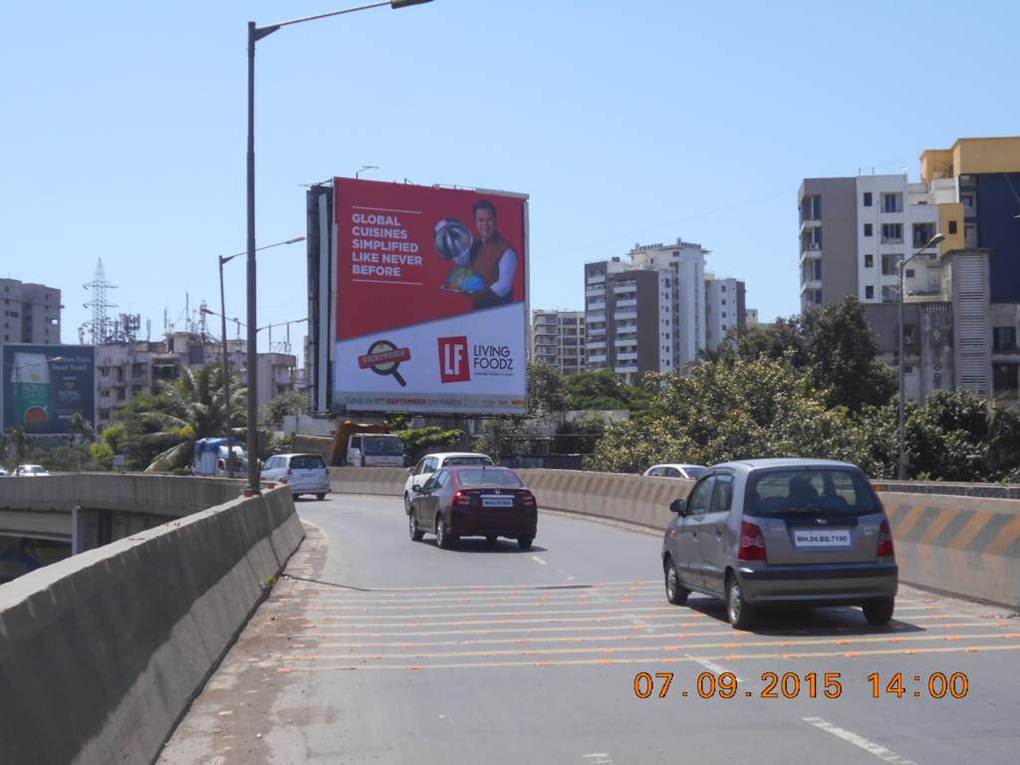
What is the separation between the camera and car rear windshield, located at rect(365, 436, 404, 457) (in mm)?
57656

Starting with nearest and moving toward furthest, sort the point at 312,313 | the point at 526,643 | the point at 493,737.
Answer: the point at 493,737 < the point at 526,643 < the point at 312,313

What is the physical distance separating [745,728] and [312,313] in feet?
147

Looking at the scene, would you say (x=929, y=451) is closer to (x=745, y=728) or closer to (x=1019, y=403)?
(x=1019, y=403)

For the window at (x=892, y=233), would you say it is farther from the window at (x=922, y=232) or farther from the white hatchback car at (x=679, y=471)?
the white hatchback car at (x=679, y=471)

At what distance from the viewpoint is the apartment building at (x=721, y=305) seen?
175000 mm

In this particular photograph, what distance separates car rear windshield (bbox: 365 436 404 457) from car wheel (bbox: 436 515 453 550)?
34955 millimetres

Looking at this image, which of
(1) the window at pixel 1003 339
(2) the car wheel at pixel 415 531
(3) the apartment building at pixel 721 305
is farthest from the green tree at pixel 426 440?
(3) the apartment building at pixel 721 305

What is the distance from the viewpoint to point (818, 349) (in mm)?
73500

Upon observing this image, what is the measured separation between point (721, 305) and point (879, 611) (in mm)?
170542

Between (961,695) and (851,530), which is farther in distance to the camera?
(851,530)

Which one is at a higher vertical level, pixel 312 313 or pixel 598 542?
pixel 312 313

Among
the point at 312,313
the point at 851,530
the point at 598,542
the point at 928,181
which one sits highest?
the point at 928,181

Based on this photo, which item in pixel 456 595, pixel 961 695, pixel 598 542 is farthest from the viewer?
pixel 598 542

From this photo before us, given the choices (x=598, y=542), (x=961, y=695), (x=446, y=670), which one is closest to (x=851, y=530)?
(x=961, y=695)
